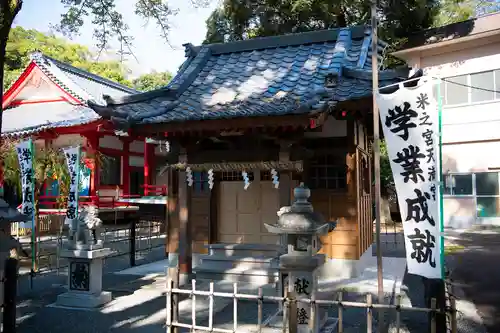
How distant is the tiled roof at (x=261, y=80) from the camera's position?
30.8 feet

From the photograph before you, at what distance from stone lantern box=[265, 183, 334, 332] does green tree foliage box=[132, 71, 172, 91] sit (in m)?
35.4

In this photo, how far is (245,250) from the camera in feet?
37.0

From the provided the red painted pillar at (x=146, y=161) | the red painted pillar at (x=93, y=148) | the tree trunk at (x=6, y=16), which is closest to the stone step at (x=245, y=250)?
the tree trunk at (x=6, y=16)

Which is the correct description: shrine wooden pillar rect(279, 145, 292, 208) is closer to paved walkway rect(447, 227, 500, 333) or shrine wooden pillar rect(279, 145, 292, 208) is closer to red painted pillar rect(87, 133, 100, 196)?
paved walkway rect(447, 227, 500, 333)

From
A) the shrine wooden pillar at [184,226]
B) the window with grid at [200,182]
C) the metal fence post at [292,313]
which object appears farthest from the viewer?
the window with grid at [200,182]

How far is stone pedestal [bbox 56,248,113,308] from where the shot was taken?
877 cm

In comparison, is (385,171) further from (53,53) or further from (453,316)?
(53,53)

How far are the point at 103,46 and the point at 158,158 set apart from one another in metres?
16.9

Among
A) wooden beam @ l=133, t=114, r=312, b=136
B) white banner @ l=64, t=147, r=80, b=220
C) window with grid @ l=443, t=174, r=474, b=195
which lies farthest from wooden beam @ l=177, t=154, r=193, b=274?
window with grid @ l=443, t=174, r=474, b=195

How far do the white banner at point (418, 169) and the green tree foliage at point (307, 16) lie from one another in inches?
633

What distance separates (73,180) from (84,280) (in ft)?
10.5

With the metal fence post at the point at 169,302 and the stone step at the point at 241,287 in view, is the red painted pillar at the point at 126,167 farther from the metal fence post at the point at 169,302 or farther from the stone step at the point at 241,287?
the metal fence post at the point at 169,302

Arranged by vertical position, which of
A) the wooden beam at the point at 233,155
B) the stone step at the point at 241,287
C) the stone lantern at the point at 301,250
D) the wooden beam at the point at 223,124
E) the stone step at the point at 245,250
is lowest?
the stone step at the point at 241,287

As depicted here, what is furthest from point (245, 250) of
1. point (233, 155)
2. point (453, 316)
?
point (453, 316)
